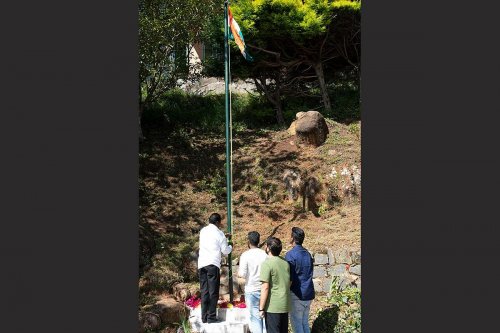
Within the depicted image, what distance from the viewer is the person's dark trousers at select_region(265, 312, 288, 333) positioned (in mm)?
6266

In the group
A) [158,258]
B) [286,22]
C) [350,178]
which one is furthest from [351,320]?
[286,22]

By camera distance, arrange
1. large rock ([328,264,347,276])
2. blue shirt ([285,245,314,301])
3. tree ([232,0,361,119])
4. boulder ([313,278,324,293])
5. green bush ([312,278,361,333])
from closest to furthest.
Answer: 1. blue shirt ([285,245,314,301])
2. green bush ([312,278,361,333])
3. boulder ([313,278,324,293])
4. large rock ([328,264,347,276])
5. tree ([232,0,361,119])

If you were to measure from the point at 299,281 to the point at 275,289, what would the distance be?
400mm

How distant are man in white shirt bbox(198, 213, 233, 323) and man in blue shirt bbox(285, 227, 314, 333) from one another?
97cm

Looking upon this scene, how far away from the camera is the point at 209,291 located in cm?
698

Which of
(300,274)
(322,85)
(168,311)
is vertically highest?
(322,85)

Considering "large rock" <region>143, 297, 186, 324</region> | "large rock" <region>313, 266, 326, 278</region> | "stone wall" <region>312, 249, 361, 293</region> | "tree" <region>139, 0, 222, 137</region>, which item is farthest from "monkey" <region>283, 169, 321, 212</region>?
"large rock" <region>143, 297, 186, 324</region>

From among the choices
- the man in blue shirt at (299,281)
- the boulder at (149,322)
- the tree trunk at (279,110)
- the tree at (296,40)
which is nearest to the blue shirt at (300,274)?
the man in blue shirt at (299,281)

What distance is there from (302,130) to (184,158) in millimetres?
3311

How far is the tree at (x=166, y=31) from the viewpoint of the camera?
12719mm

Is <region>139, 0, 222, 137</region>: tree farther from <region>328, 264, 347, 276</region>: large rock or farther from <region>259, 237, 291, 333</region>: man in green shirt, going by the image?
<region>259, 237, 291, 333</region>: man in green shirt

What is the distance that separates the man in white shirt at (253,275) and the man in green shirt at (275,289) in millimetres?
335

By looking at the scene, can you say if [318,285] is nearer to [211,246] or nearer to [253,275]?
[253,275]

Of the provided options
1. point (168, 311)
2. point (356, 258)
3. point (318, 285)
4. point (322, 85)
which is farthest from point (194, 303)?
point (322, 85)
